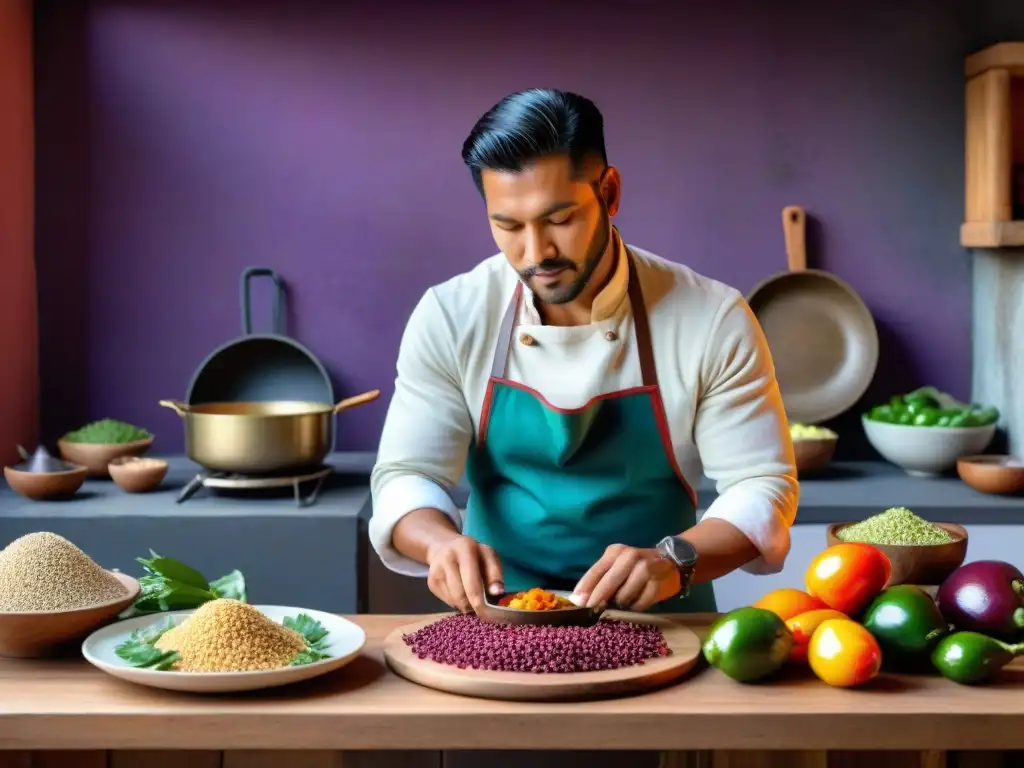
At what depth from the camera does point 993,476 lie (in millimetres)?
2932

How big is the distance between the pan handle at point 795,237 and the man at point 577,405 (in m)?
1.49

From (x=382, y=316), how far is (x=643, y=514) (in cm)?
163

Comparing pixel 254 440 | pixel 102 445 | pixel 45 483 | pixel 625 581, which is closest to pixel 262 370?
pixel 102 445

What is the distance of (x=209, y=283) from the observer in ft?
11.3

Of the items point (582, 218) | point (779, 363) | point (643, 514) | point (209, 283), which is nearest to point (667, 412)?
point (643, 514)

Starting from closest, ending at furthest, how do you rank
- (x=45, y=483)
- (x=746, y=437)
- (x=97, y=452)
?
(x=746, y=437), (x=45, y=483), (x=97, y=452)

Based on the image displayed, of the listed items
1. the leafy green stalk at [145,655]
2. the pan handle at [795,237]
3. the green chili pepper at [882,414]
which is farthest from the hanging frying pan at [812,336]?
the leafy green stalk at [145,655]

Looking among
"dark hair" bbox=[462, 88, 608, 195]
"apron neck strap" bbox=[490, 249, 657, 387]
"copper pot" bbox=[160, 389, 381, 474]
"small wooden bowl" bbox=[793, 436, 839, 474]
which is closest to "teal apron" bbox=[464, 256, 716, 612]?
"apron neck strap" bbox=[490, 249, 657, 387]

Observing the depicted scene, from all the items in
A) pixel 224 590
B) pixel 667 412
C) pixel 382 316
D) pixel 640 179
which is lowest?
pixel 224 590

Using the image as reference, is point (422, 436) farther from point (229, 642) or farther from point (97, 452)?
point (97, 452)

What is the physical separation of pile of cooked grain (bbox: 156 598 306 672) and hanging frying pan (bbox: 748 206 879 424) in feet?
7.50

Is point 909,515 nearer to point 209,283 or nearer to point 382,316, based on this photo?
point 382,316

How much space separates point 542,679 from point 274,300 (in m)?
2.28

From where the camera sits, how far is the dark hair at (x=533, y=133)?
170 centimetres
